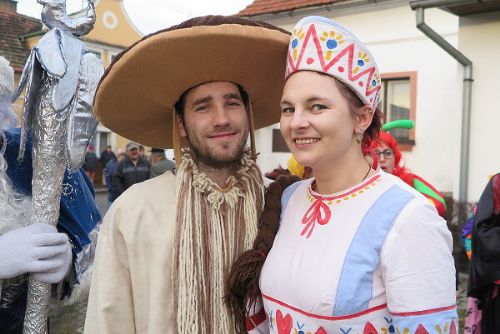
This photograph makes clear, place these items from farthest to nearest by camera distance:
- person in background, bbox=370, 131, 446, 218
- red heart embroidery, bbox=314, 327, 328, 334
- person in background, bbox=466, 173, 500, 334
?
person in background, bbox=370, 131, 446, 218, person in background, bbox=466, 173, 500, 334, red heart embroidery, bbox=314, 327, 328, 334

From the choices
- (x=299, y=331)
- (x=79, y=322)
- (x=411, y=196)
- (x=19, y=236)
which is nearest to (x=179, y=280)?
(x=299, y=331)

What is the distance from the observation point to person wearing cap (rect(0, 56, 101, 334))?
5.38 feet

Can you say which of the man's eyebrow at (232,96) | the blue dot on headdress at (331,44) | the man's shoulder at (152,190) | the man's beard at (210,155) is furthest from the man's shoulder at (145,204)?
the blue dot on headdress at (331,44)

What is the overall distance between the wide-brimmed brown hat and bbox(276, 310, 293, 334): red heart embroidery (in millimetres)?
853

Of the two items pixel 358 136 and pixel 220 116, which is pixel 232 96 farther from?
pixel 358 136

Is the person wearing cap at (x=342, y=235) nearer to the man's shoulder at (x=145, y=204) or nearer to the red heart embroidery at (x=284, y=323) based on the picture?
the red heart embroidery at (x=284, y=323)

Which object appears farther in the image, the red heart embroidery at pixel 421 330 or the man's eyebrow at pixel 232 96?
the man's eyebrow at pixel 232 96

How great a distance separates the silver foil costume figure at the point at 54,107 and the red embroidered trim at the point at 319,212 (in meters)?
0.79

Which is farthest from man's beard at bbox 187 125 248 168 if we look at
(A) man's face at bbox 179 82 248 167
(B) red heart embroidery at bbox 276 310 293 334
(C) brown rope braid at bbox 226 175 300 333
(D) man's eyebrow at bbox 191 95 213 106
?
(B) red heart embroidery at bbox 276 310 293 334

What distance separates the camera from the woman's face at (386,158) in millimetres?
3654

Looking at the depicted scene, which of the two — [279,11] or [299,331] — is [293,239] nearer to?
[299,331]

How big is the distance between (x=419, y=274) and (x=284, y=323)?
Answer: 434 millimetres

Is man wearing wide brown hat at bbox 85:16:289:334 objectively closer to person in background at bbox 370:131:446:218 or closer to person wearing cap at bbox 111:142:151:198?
person in background at bbox 370:131:446:218

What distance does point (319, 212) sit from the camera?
4.95 ft
